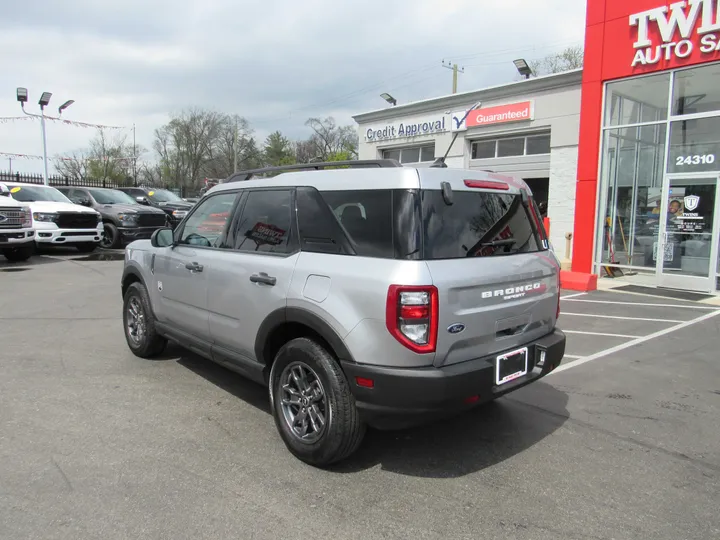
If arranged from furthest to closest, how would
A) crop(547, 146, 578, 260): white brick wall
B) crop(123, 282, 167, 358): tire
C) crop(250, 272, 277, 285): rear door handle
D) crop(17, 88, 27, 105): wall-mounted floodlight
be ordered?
crop(17, 88, 27, 105): wall-mounted floodlight → crop(547, 146, 578, 260): white brick wall → crop(123, 282, 167, 358): tire → crop(250, 272, 277, 285): rear door handle

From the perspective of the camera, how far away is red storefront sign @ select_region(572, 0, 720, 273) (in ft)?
32.8

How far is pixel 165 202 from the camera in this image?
21141 millimetres

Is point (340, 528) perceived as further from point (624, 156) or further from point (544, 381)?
point (624, 156)

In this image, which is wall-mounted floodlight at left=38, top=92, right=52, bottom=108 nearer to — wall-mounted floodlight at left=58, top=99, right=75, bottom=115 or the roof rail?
wall-mounted floodlight at left=58, top=99, right=75, bottom=115

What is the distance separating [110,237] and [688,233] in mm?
15510

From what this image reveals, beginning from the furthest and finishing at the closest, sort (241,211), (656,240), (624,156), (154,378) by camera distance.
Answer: (624,156), (656,240), (154,378), (241,211)

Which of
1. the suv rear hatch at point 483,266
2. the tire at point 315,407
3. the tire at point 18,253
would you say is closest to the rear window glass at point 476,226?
the suv rear hatch at point 483,266

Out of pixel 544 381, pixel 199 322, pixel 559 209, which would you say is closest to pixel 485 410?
pixel 544 381

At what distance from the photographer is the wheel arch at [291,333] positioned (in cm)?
303

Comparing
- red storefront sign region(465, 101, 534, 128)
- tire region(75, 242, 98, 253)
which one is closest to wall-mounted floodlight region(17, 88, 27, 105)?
tire region(75, 242, 98, 253)

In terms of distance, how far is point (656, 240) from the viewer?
11.3 meters

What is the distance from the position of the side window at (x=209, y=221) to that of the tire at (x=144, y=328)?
89cm

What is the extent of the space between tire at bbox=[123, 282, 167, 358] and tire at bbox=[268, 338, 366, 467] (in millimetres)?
2194

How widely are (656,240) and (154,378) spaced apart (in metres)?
10.7
